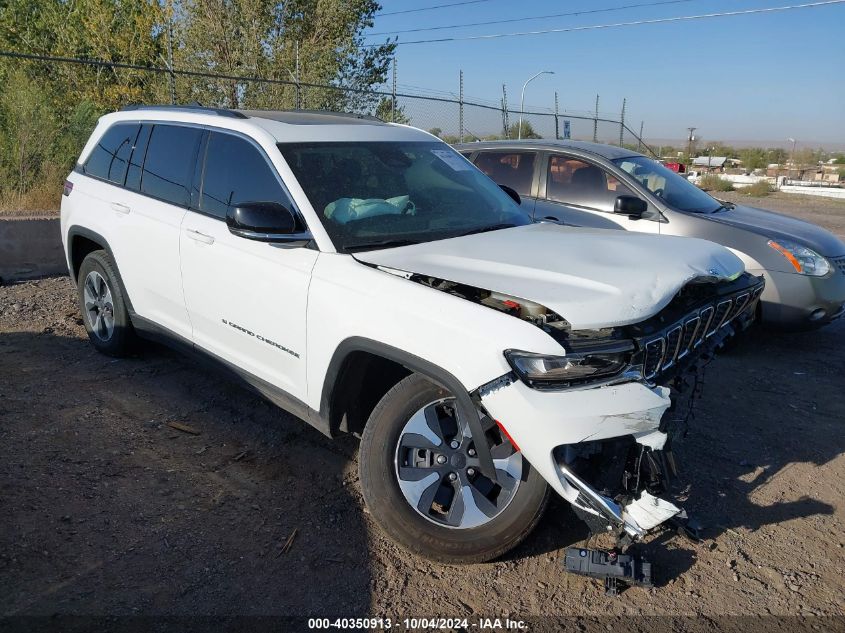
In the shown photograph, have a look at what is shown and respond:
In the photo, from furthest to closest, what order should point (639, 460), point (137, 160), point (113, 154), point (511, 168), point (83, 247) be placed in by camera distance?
point (511, 168) → point (83, 247) → point (113, 154) → point (137, 160) → point (639, 460)

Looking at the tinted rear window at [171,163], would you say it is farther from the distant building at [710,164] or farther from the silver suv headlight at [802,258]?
the distant building at [710,164]

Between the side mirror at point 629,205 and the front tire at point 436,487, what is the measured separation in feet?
12.9

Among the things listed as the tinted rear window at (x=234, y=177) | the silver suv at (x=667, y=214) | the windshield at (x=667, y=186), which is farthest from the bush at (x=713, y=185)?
the tinted rear window at (x=234, y=177)

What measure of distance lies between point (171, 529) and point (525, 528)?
64.5 inches

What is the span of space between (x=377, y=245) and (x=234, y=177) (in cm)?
113

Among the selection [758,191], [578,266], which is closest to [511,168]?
[578,266]

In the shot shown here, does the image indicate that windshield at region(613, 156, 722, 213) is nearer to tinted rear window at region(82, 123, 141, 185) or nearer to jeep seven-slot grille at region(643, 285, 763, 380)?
jeep seven-slot grille at region(643, 285, 763, 380)

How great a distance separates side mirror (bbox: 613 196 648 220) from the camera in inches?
249

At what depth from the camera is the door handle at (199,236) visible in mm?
4074

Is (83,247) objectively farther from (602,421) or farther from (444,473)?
(602,421)

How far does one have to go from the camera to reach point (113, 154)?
5.34 meters

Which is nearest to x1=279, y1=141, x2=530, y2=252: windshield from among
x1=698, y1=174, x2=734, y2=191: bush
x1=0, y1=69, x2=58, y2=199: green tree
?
x1=0, y1=69, x2=58, y2=199: green tree

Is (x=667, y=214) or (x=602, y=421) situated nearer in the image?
(x=602, y=421)

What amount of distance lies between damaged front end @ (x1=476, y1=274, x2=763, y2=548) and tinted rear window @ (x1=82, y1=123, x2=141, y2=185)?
147 inches
